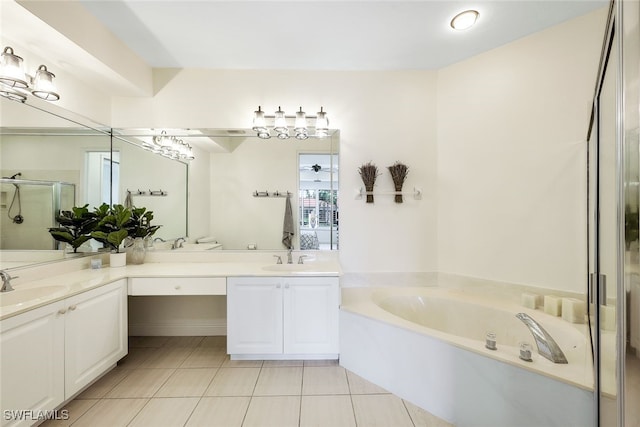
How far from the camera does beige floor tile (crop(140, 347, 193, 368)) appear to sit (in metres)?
2.22

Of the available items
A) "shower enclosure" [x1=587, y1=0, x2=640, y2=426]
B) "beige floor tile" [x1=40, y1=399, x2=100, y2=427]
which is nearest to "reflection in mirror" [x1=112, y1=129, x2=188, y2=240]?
"beige floor tile" [x1=40, y1=399, x2=100, y2=427]

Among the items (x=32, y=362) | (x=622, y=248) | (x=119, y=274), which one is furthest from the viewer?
(x=119, y=274)

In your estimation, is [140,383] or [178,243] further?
[178,243]

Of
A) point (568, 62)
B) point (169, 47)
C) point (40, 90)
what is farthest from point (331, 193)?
point (40, 90)

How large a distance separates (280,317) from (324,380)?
0.57 m

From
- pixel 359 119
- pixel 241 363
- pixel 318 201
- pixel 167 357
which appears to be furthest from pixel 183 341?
pixel 359 119

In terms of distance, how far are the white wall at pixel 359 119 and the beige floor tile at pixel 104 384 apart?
2.04 metres

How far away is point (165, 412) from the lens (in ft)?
5.56

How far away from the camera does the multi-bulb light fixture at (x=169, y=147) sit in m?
2.67

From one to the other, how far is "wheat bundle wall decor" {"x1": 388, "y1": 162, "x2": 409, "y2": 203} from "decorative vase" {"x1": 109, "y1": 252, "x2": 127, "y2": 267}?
8.48ft

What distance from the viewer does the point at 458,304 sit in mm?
2270

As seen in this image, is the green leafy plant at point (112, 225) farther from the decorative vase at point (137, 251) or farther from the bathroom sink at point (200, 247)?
the bathroom sink at point (200, 247)

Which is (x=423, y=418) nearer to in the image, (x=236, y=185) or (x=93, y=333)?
(x=93, y=333)

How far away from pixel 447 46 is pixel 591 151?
133cm
